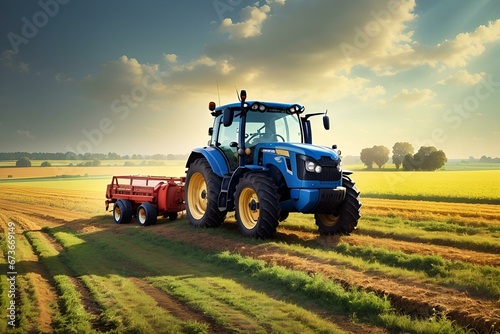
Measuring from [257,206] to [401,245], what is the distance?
10.7 feet

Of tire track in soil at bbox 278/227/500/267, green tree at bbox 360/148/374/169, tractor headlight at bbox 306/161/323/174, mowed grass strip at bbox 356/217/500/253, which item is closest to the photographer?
tire track in soil at bbox 278/227/500/267

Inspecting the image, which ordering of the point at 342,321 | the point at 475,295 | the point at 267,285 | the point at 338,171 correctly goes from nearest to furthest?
1. the point at 342,321
2. the point at 475,295
3. the point at 267,285
4. the point at 338,171

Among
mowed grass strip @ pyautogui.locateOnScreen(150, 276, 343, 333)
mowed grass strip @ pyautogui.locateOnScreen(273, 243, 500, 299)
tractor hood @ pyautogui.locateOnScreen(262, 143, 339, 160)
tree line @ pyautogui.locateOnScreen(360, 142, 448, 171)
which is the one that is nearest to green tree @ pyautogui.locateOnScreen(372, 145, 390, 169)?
tree line @ pyautogui.locateOnScreen(360, 142, 448, 171)

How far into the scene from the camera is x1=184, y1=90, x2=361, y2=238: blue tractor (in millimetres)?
9352

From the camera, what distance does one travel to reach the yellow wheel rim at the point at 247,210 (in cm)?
993

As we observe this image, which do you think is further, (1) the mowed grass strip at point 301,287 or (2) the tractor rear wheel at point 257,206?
(2) the tractor rear wheel at point 257,206

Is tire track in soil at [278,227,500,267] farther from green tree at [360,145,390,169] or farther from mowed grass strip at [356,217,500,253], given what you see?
green tree at [360,145,390,169]

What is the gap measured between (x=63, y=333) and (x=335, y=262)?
4.52 metres

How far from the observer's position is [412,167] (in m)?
60.1

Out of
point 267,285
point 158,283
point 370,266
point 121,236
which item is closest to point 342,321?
point 267,285

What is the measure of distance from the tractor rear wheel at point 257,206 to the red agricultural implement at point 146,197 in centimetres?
392

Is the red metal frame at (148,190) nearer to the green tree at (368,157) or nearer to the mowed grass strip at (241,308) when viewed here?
the mowed grass strip at (241,308)

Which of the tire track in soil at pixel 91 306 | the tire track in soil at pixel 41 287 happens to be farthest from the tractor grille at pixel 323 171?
the tire track in soil at pixel 41 287

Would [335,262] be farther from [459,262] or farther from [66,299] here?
[66,299]
